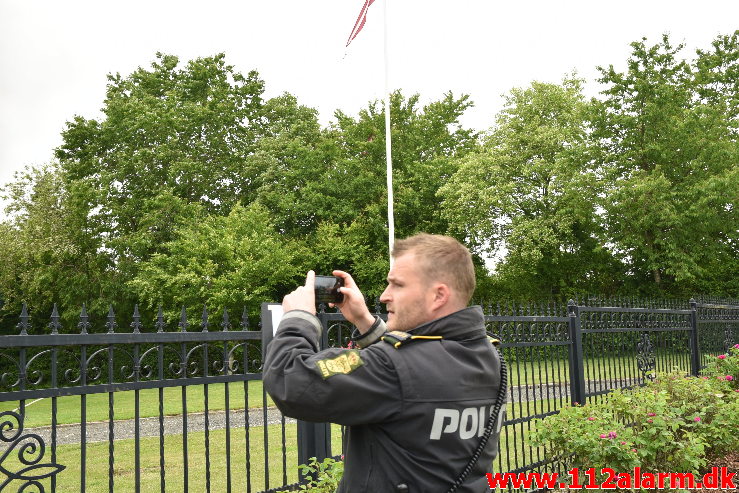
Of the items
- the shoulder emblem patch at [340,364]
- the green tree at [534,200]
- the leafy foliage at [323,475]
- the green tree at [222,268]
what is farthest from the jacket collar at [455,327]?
the green tree at [534,200]

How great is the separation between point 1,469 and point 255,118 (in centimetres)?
3360

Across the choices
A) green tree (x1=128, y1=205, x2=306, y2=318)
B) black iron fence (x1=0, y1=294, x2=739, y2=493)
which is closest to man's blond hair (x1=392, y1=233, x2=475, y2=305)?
black iron fence (x1=0, y1=294, x2=739, y2=493)

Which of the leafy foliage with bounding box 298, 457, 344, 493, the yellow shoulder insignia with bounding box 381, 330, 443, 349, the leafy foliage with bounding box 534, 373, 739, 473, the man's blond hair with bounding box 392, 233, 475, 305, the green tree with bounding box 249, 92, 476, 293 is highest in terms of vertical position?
the green tree with bounding box 249, 92, 476, 293

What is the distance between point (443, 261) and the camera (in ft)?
6.74

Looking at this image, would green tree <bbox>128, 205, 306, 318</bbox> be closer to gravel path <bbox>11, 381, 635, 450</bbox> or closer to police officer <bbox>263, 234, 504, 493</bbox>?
gravel path <bbox>11, 381, 635, 450</bbox>

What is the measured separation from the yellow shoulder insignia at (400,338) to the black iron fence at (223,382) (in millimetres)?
1574

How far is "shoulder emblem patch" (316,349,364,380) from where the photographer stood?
5.95 ft

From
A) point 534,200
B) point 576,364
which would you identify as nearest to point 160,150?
point 534,200

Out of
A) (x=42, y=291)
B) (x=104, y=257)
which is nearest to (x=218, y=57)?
(x=104, y=257)

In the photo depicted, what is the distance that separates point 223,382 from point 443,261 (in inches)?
94.4

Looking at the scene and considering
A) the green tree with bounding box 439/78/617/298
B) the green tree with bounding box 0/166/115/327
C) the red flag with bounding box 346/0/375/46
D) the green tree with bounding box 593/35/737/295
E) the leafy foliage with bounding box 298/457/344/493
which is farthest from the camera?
the green tree with bounding box 0/166/115/327

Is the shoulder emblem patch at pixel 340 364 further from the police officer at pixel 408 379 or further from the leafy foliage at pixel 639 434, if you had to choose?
the leafy foliage at pixel 639 434

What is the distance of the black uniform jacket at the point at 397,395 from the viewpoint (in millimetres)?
1831

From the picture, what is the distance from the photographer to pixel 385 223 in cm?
3072
